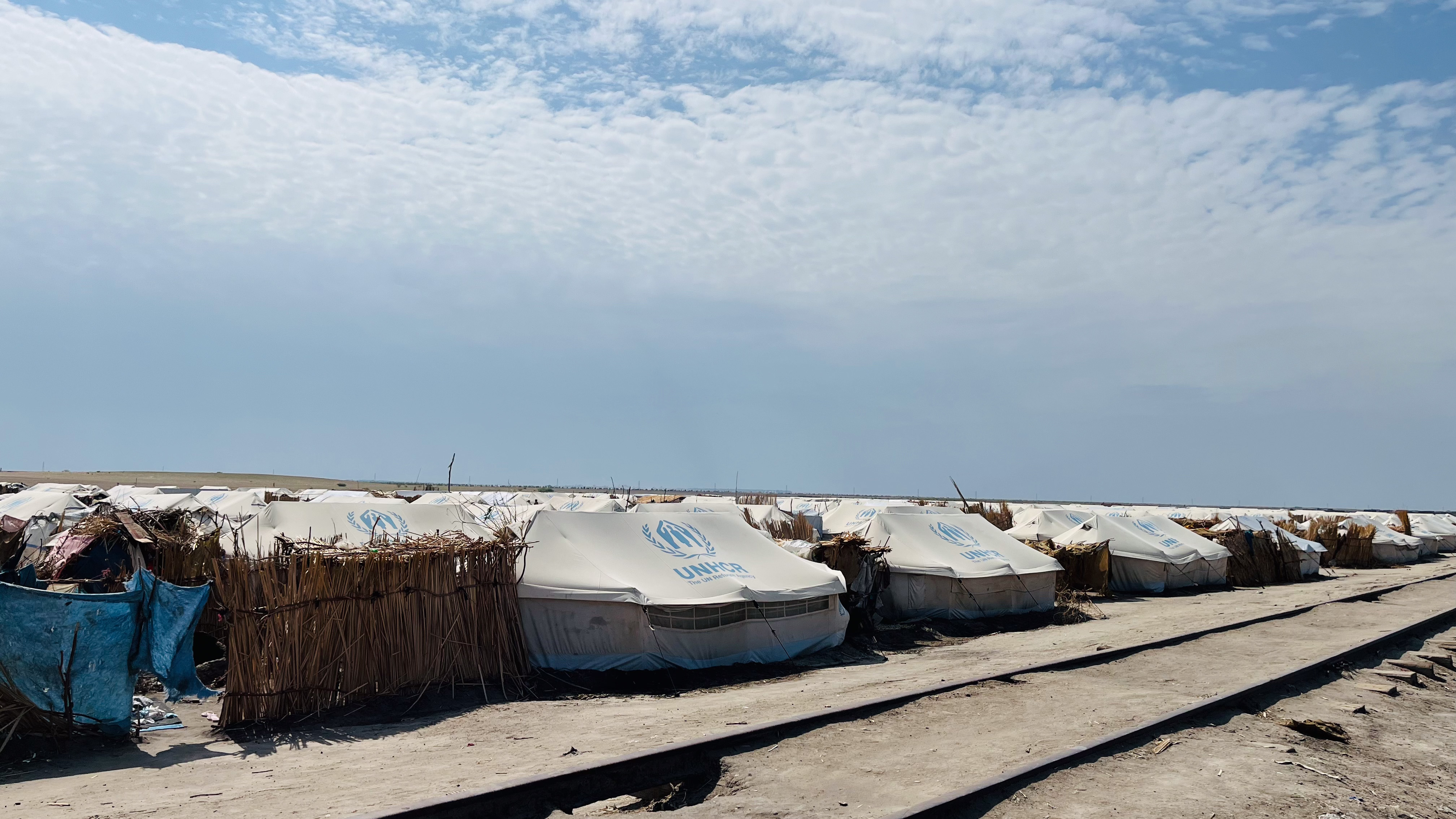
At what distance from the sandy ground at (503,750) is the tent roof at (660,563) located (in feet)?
4.48

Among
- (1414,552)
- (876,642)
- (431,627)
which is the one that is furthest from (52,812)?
(1414,552)

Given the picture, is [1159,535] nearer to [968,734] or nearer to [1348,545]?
[1348,545]

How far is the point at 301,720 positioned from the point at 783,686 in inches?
216

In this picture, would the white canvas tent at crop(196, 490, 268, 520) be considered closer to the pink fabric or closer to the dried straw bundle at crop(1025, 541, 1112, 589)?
the pink fabric

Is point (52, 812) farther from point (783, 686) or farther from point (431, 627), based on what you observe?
point (783, 686)

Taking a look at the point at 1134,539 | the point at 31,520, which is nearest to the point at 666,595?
the point at 31,520

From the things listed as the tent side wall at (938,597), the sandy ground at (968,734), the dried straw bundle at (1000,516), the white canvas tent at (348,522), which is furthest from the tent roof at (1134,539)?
the white canvas tent at (348,522)

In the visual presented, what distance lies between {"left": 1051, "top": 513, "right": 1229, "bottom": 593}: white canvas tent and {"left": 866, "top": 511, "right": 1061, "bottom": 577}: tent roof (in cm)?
563

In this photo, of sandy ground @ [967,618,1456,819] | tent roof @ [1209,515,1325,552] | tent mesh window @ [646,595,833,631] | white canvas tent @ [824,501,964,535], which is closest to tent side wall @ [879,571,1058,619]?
white canvas tent @ [824,501,964,535]

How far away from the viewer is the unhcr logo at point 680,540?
14.3m

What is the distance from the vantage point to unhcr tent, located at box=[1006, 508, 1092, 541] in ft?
94.2

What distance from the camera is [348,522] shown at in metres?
17.5

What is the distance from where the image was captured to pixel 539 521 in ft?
44.5

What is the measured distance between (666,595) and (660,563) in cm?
107
